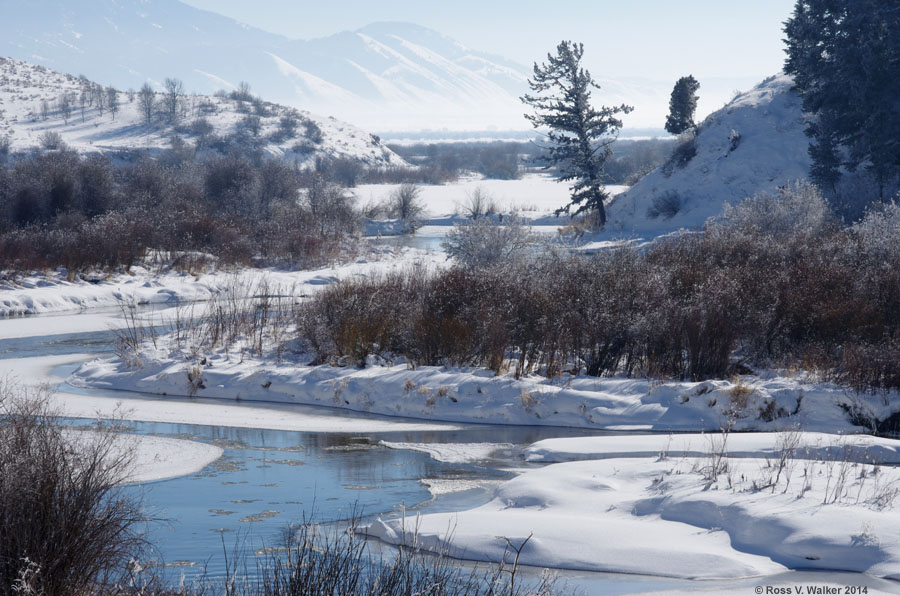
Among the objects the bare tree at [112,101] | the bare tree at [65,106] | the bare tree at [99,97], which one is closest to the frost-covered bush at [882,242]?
the bare tree at [65,106]

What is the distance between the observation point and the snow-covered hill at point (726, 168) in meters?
42.7

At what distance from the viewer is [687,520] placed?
29.9ft

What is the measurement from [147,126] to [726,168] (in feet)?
267

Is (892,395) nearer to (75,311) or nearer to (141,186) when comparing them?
(75,311)

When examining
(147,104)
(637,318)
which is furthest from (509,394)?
(147,104)

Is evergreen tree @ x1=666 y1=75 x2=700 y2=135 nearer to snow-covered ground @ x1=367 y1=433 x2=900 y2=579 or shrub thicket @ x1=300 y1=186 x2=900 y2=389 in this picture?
shrub thicket @ x1=300 y1=186 x2=900 y2=389

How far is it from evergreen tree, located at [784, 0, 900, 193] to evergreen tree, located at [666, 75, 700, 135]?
13.5 m

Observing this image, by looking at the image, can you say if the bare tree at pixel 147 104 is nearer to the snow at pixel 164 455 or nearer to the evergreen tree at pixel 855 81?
the evergreen tree at pixel 855 81

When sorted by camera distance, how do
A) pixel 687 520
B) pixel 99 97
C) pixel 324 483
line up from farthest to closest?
pixel 99 97, pixel 324 483, pixel 687 520

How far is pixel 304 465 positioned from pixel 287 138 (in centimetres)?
9871

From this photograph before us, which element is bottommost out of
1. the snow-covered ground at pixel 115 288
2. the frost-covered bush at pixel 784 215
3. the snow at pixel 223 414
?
the snow at pixel 223 414

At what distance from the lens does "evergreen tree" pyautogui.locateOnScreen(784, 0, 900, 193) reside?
106ft

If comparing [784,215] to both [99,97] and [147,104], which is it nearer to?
[147,104]

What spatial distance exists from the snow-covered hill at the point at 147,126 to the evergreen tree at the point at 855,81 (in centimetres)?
7111
